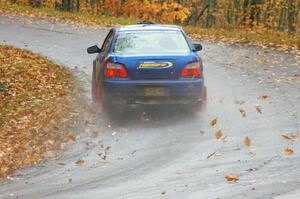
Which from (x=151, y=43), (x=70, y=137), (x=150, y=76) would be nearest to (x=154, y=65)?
(x=150, y=76)

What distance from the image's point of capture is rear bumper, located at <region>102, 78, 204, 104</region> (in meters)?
11.1

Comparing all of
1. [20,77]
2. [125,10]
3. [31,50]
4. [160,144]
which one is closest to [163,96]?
[160,144]

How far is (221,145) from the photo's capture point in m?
9.48

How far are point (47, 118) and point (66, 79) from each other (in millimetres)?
4399

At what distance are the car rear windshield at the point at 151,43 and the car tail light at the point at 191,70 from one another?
0.35 meters

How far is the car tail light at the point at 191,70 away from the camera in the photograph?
440 inches

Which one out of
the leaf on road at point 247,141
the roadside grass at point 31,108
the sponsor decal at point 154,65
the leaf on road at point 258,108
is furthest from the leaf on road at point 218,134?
the roadside grass at point 31,108

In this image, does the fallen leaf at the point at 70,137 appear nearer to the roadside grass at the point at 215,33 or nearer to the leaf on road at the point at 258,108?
the leaf on road at the point at 258,108

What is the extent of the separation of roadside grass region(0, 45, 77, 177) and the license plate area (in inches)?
62.4

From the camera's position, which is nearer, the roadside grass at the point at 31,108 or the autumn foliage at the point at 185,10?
the roadside grass at the point at 31,108

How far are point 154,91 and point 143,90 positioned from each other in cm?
20

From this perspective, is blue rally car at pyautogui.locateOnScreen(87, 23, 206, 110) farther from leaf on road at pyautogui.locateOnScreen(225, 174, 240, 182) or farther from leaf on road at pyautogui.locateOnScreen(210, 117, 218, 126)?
leaf on road at pyautogui.locateOnScreen(225, 174, 240, 182)

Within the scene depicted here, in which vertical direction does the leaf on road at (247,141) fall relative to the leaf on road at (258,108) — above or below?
above

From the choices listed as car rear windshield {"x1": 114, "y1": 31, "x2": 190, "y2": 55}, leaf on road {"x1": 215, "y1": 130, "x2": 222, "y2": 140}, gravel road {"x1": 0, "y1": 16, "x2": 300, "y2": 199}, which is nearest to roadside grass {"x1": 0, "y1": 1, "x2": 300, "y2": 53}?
gravel road {"x1": 0, "y1": 16, "x2": 300, "y2": 199}
